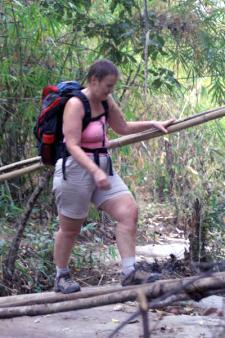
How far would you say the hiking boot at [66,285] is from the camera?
4332 millimetres

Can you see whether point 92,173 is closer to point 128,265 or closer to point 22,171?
point 128,265

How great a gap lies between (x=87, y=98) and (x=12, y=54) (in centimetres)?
299

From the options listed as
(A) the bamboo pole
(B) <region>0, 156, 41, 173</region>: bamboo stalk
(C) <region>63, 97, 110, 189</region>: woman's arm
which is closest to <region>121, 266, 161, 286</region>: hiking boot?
(A) the bamboo pole

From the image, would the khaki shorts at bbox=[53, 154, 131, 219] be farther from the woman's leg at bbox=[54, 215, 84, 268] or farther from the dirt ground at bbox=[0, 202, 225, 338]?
the dirt ground at bbox=[0, 202, 225, 338]

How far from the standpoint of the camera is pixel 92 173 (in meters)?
3.87

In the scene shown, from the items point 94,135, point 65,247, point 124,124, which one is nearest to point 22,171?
point 65,247

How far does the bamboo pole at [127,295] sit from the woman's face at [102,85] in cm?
109

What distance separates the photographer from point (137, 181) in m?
8.64

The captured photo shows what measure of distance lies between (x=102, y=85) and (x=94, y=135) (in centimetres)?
27

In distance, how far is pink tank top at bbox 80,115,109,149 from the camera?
4.09 meters

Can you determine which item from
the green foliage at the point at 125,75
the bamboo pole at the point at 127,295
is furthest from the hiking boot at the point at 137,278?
the green foliage at the point at 125,75

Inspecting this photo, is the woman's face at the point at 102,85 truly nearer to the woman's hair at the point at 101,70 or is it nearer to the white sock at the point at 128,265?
the woman's hair at the point at 101,70

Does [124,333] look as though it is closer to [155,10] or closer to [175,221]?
[155,10]

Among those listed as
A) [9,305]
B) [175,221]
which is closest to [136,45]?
[9,305]
